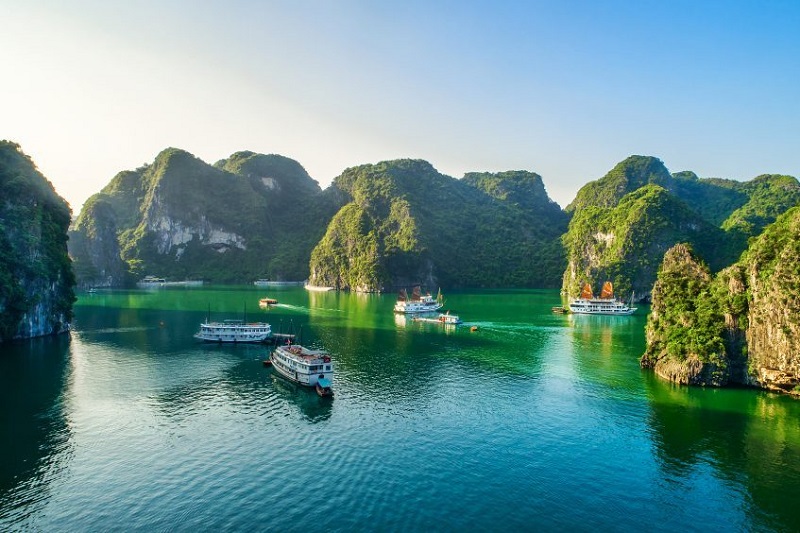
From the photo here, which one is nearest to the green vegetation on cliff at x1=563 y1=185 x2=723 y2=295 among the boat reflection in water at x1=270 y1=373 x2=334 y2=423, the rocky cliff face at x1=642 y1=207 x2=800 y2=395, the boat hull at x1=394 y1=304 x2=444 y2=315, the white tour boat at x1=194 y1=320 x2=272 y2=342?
the boat hull at x1=394 y1=304 x2=444 y2=315

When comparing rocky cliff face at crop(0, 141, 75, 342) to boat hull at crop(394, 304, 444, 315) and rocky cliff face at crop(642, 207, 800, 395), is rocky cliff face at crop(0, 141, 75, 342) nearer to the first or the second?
boat hull at crop(394, 304, 444, 315)

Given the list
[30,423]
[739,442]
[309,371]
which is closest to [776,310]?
[739,442]

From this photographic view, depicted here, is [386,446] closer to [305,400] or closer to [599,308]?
[305,400]

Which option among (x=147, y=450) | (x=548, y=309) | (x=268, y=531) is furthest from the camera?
(x=548, y=309)

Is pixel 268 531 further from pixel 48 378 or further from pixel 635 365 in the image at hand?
pixel 635 365

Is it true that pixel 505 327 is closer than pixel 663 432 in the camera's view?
No

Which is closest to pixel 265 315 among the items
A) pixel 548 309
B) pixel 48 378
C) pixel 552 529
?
pixel 48 378

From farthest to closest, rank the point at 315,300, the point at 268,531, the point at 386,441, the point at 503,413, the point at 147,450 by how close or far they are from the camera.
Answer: the point at 315,300 → the point at 503,413 → the point at 386,441 → the point at 147,450 → the point at 268,531
